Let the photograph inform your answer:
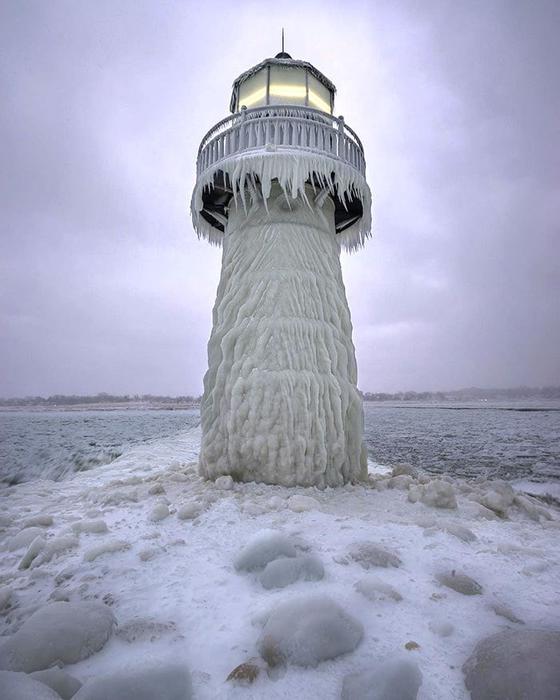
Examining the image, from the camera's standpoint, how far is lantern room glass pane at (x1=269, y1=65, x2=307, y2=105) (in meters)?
8.30

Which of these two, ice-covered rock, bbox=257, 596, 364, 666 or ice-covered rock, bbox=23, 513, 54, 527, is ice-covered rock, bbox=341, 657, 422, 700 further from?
ice-covered rock, bbox=23, 513, 54, 527

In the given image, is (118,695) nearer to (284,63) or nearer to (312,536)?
(312,536)

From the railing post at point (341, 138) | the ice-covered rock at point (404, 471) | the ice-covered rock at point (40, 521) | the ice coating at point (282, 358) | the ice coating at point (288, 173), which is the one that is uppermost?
the railing post at point (341, 138)

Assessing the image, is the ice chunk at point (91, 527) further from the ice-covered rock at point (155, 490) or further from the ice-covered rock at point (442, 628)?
the ice-covered rock at point (442, 628)

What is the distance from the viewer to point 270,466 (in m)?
6.20

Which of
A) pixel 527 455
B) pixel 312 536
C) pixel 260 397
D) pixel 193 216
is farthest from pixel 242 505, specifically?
pixel 527 455

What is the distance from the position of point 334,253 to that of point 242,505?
5.08m

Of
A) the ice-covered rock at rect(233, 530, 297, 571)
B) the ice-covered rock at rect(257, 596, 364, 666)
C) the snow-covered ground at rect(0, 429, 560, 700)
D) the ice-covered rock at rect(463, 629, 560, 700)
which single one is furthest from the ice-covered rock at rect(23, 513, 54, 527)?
the ice-covered rock at rect(463, 629, 560, 700)

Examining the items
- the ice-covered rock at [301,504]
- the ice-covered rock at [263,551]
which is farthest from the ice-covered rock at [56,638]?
the ice-covered rock at [301,504]

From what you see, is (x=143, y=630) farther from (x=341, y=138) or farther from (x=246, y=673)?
(x=341, y=138)

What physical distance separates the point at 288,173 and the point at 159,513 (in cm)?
579

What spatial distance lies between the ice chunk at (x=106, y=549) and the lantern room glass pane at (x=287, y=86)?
8.73 metres

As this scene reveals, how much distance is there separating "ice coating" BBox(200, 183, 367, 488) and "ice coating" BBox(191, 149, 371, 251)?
304 millimetres

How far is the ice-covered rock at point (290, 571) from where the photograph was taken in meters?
2.77
